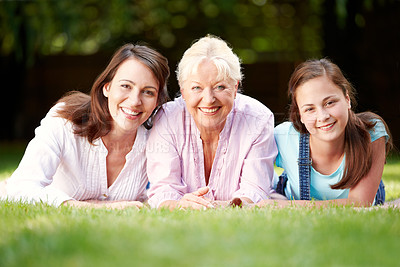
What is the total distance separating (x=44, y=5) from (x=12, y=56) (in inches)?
94.3

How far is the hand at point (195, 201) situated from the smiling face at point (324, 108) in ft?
2.69

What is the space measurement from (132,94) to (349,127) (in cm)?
138

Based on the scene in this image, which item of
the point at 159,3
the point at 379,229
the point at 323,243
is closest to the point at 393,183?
the point at 379,229

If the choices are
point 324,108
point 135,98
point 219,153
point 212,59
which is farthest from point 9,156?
point 324,108

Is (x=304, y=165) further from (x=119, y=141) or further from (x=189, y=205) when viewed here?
(x=119, y=141)

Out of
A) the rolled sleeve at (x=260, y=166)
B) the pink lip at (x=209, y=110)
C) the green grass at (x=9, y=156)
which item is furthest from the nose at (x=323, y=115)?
the green grass at (x=9, y=156)

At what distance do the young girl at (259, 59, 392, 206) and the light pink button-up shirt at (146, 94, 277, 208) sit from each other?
0.58 feet

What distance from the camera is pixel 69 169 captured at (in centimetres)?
363

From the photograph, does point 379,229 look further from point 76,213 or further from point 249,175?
point 76,213

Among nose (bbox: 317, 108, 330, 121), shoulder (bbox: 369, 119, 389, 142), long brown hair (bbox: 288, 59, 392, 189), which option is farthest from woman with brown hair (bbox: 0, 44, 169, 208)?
shoulder (bbox: 369, 119, 389, 142)

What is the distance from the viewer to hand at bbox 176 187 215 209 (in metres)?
3.05

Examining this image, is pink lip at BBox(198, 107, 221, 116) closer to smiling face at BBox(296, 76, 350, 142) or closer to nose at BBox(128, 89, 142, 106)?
nose at BBox(128, 89, 142, 106)

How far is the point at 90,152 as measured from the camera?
362cm

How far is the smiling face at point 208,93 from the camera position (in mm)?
3291
